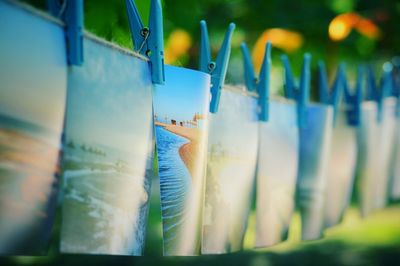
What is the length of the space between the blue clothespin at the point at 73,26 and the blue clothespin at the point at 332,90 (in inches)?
38.0

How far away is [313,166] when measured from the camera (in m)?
1.59

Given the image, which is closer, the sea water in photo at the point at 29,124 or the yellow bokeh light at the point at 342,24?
the sea water in photo at the point at 29,124

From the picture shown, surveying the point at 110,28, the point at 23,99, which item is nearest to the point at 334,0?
the point at 110,28

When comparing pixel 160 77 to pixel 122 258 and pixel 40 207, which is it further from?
pixel 122 258

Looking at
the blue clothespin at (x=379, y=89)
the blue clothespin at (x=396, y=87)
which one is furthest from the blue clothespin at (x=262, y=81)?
the blue clothespin at (x=396, y=87)

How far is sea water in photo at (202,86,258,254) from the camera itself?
46.1 inches

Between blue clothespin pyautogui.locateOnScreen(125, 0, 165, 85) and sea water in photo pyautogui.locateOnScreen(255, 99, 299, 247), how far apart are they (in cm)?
44

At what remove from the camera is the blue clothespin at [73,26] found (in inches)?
31.7

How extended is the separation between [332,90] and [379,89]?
0.35 m

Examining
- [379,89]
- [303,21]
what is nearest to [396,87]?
[379,89]

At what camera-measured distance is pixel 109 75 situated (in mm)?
892

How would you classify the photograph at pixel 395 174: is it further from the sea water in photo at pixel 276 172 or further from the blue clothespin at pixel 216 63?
the blue clothespin at pixel 216 63

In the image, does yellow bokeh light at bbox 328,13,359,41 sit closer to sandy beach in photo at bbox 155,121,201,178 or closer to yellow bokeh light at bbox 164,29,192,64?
yellow bokeh light at bbox 164,29,192,64

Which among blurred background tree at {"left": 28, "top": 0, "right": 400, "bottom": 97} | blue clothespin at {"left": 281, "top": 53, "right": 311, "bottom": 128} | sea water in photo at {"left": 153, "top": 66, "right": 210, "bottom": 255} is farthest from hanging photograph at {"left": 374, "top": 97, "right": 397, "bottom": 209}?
sea water in photo at {"left": 153, "top": 66, "right": 210, "bottom": 255}
